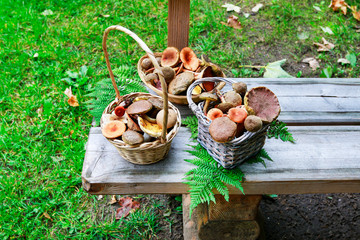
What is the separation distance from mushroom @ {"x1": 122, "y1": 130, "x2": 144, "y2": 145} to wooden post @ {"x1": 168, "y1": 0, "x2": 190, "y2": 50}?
1120mm

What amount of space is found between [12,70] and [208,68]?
247 cm

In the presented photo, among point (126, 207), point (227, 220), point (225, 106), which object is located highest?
point (225, 106)

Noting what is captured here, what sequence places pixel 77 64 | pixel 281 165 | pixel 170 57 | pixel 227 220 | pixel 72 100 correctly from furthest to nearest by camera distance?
pixel 77 64 < pixel 72 100 < pixel 170 57 < pixel 227 220 < pixel 281 165

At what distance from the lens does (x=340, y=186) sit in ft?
5.37

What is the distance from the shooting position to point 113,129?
1.48 meters

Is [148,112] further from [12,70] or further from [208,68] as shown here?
[12,70]

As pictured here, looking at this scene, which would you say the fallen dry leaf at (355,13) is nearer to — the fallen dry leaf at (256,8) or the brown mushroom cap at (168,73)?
the fallen dry leaf at (256,8)

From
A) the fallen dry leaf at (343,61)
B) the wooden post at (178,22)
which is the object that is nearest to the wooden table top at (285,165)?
the wooden post at (178,22)

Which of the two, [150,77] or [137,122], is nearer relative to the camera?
[137,122]

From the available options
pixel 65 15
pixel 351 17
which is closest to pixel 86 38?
pixel 65 15

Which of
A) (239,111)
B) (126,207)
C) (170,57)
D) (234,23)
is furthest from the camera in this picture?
(234,23)

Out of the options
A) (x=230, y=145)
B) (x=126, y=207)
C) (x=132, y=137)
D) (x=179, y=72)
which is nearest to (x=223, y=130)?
(x=230, y=145)

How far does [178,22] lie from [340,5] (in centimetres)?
299

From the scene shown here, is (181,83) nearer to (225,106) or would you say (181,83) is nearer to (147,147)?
(225,106)
